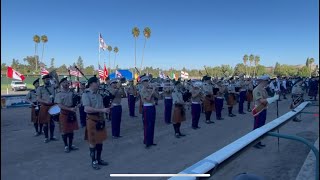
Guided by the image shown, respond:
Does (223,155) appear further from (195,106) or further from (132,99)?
(132,99)

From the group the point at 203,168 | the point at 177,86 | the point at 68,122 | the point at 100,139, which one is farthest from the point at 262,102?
the point at 203,168

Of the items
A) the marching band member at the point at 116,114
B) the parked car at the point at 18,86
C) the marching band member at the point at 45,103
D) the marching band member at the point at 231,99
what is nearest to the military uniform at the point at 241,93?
the marching band member at the point at 231,99

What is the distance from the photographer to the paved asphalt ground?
18.4 ft

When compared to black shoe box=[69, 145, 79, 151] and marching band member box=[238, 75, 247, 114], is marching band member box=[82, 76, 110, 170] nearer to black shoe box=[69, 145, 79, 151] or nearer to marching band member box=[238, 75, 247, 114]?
black shoe box=[69, 145, 79, 151]

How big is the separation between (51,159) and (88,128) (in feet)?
4.57

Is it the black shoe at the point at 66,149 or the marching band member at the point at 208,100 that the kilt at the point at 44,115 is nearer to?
the black shoe at the point at 66,149

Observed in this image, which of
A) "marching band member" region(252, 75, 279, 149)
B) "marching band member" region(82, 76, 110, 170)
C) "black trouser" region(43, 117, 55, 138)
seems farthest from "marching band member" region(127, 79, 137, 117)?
"marching band member" region(82, 76, 110, 170)

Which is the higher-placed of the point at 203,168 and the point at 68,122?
the point at 203,168

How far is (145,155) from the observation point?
275 inches

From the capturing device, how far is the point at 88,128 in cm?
595

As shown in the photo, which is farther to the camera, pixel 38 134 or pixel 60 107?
pixel 38 134

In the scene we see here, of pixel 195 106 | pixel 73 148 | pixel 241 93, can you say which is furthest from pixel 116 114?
pixel 241 93

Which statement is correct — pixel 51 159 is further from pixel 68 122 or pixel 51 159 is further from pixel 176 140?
pixel 176 140

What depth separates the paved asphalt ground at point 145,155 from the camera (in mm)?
→ 5609
